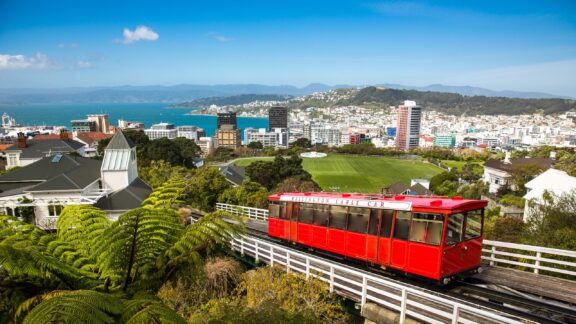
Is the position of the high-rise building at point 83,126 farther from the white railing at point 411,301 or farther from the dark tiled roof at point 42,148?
the white railing at point 411,301

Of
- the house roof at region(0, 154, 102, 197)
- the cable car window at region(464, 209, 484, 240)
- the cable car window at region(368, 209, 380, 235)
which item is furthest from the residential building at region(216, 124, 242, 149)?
the cable car window at region(464, 209, 484, 240)

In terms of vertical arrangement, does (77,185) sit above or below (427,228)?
below

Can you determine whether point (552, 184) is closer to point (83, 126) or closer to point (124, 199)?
point (124, 199)

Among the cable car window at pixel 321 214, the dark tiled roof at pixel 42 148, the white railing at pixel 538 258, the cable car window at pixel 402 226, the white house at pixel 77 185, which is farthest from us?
the dark tiled roof at pixel 42 148

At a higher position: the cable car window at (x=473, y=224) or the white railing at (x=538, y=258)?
the cable car window at (x=473, y=224)

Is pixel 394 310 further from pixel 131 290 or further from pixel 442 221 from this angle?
pixel 131 290

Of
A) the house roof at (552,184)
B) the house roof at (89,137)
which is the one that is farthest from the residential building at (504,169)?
the house roof at (89,137)

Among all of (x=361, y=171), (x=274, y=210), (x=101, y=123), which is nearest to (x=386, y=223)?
(x=274, y=210)
